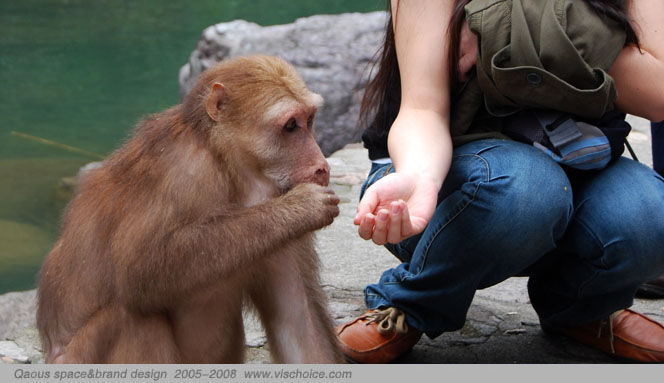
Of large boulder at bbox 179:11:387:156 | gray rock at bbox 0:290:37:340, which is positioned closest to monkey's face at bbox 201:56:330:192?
gray rock at bbox 0:290:37:340

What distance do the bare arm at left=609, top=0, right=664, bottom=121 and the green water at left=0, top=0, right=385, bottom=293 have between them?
11.6ft

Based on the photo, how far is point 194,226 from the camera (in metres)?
2.40

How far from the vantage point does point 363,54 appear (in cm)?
742

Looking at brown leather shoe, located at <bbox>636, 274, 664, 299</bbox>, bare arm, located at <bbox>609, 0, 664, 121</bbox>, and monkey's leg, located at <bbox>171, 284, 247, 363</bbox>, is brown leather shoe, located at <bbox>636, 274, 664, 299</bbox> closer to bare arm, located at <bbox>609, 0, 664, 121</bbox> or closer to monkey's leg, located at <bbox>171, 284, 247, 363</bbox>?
bare arm, located at <bbox>609, 0, 664, 121</bbox>

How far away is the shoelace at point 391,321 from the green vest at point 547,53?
828 millimetres

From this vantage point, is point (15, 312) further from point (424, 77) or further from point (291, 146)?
point (424, 77)

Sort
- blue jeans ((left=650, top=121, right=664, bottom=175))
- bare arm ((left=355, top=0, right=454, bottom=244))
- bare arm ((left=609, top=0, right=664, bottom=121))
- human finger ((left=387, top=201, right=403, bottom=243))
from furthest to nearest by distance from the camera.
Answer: blue jeans ((left=650, top=121, right=664, bottom=175)) → bare arm ((left=609, top=0, right=664, bottom=121)) → bare arm ((left=355, top=0, right=454, bottom=244)) → human finger ((left=387, top=201, right=403, bottom=243))

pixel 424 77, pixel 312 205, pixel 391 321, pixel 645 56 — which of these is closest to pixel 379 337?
pixel 391 321

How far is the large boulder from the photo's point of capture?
7070mm

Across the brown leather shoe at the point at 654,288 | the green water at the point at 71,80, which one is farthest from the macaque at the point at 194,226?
the green water at the point at 71,80

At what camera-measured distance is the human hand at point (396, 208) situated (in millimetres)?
2148

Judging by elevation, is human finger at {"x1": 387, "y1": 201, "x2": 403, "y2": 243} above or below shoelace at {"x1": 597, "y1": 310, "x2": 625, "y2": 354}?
above

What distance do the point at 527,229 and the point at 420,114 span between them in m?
0.48
